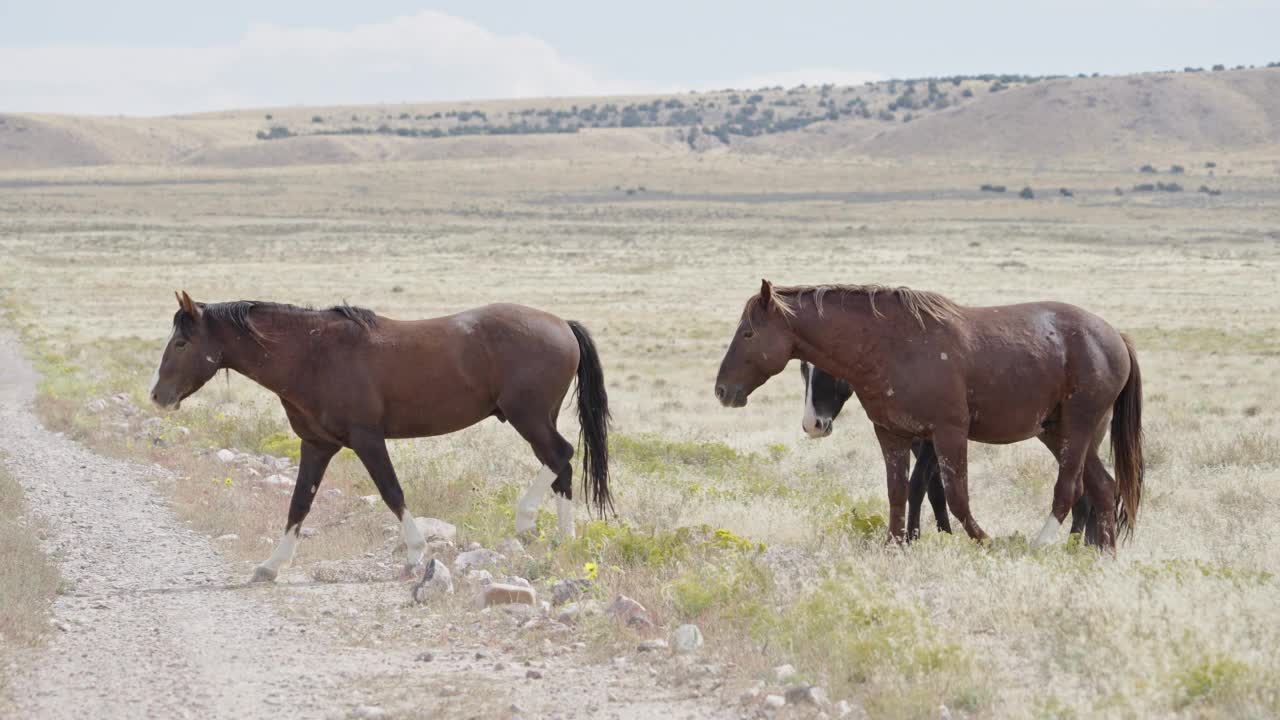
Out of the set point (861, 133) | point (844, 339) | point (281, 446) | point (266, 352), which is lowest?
point (861, 133)

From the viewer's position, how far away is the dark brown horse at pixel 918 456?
9.18 meters

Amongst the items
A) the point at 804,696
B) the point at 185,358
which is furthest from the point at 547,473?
the point at 804,696

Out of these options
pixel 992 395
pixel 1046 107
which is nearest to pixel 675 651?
pixel 992 395

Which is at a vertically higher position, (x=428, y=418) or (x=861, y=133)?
(x=428, y=418)

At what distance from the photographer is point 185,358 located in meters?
8.92

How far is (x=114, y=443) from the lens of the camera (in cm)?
1401

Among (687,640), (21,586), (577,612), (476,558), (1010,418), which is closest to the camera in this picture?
(687,640)

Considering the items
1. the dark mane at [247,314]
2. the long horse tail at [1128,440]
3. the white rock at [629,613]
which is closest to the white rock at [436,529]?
the dark mane at [247,314]

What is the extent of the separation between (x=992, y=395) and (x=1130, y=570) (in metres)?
1.60

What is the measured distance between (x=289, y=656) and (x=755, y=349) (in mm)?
3287

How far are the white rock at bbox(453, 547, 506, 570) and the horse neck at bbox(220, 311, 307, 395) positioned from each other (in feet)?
5.35

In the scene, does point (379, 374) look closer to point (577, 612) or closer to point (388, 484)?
point (388, 484)

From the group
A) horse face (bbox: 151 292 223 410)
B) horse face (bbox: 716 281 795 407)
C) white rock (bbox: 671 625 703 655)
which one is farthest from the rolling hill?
white rock (bbox: 671 625 703 655)

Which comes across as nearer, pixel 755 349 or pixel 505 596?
pixel 505 596
